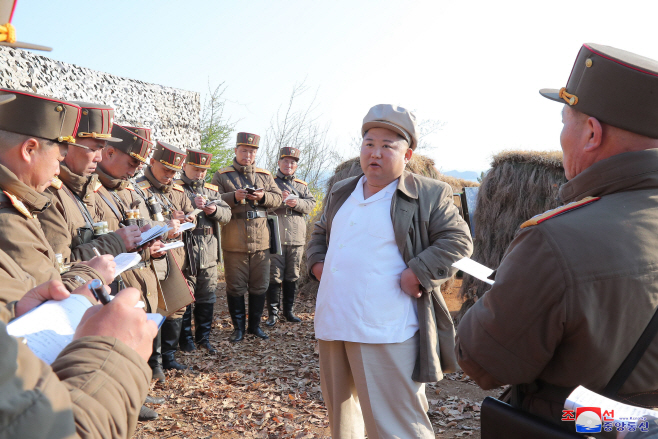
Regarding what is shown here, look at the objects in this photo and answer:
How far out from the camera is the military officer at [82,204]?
10.2 feet

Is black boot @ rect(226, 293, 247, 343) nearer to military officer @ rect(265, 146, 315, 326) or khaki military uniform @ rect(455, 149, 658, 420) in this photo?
military officer @ rect(265, 146, 315, 326)

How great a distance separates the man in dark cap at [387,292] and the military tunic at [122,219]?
6.55 feet

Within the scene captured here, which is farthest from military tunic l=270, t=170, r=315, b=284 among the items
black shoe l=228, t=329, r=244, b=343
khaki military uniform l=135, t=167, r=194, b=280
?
khaki military uniform l=135, t=167, r=194, b=280

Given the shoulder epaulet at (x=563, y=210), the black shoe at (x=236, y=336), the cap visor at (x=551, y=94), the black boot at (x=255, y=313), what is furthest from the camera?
the black boot at (x=255, y=313)

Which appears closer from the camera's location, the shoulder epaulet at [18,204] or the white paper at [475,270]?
the white paper at [475,270]

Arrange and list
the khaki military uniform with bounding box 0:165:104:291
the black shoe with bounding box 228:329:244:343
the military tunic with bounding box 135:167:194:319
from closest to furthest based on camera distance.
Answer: the khaki military uniform with bounding box 0:165:104:291
the military tunic with bounding box 135:167:194:319
the black shoe with bounding box 228:329:244:343

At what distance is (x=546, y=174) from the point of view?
6375 millimetres

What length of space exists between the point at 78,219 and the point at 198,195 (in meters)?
2.64

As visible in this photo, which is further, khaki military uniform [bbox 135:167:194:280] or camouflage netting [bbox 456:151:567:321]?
camouflage netting [bbox 456:151:567:321]

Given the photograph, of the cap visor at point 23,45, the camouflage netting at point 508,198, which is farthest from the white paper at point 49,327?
the camouflage netting at point 508,198

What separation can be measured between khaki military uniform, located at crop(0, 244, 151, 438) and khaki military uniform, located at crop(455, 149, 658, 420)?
112 centimetres

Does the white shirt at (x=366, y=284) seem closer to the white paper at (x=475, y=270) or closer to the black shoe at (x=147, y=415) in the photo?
the white paper at (x=475, y=270)

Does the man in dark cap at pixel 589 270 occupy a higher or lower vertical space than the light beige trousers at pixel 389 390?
higher

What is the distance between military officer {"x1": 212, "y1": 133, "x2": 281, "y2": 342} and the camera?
6.65 meters
